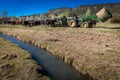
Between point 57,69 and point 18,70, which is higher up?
point 18,70

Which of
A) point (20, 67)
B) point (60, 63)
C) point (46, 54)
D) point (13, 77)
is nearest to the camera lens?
point (13, 77)

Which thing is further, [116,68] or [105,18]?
[105,18]

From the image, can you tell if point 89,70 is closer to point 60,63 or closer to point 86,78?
point 86,78

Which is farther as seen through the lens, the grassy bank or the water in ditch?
the water in ditch

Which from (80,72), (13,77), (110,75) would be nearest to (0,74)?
(13,77)

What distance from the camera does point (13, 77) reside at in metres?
12.9

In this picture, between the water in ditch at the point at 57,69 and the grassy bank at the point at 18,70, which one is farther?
the water in ditch at the point at 57,69

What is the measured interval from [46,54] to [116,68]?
9108 mm

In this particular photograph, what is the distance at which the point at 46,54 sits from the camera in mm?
21734

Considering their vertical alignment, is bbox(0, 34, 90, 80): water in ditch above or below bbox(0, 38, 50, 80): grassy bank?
below

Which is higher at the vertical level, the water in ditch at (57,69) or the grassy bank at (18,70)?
the grassy bank at (18,70)

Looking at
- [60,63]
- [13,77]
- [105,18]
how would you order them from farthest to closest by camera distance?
[105,18]
[60,63]
[13,77]

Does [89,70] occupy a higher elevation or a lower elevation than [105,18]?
lower

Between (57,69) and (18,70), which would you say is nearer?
(18,70)
